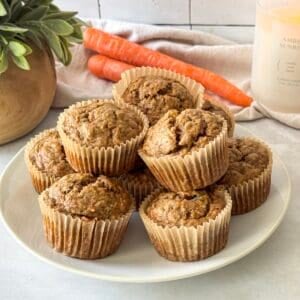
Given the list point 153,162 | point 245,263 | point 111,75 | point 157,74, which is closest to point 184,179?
point 153,162

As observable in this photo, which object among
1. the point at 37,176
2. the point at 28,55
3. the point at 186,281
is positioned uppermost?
the point at 28,55

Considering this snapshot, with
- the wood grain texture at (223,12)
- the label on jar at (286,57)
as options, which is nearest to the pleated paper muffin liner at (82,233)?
the label on jar at (286,57)

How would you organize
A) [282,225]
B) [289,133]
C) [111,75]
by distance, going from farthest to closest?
[111,75] → [289,133] → [282,225]

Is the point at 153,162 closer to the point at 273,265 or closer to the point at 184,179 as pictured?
the point at 184,179

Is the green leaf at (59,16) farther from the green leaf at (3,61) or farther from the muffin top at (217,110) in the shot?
the muffin top at (217,110)

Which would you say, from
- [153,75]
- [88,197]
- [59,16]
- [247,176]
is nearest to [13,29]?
[59,16]

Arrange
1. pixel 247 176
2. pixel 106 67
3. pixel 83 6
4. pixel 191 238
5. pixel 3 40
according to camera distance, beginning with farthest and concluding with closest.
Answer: pixel 83 6, pixel 106 67, pixel 3 40, pixel 247 176, pixel 191 238

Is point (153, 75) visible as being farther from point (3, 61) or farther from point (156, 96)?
point (3, 61)

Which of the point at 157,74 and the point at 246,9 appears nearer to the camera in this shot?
the point at 157,74
